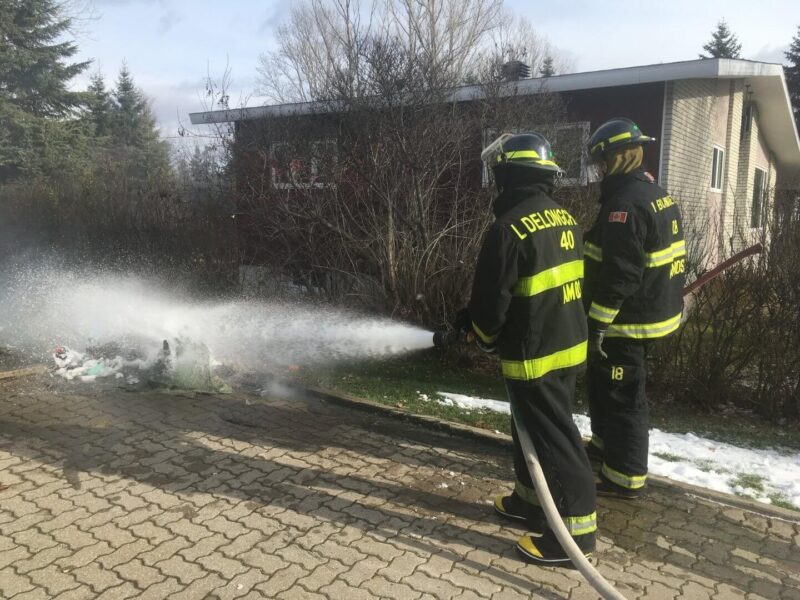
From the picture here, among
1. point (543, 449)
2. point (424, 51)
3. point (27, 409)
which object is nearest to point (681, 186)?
point (424, 51)

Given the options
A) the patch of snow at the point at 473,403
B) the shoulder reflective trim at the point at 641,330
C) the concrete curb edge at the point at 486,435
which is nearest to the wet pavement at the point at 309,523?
the concrete curb edge at the point at 486,435

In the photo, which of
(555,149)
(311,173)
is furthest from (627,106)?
(311,173)

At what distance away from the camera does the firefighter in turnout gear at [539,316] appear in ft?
9.84

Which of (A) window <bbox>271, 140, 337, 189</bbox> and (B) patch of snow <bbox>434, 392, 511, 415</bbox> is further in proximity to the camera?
(A) window <bbox>271, 140, 337, 189</bbox>

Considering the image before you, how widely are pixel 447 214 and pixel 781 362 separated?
4116 millimetres

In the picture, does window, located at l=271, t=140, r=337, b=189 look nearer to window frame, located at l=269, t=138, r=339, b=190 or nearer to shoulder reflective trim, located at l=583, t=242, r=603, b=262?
window frame, located at l=269, t=138, r=339, b=190

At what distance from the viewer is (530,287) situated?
3.00 metres

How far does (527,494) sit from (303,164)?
671 centimetres

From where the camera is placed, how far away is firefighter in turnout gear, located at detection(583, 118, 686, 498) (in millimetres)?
3498

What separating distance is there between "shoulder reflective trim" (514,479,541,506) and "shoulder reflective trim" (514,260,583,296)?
1.20m

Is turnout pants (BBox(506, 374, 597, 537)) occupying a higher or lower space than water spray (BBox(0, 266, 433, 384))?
higher

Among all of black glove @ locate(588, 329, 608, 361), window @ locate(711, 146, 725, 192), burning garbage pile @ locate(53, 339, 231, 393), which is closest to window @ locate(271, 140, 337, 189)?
burning garbage pile @ locate(53, 339, 231, 393)

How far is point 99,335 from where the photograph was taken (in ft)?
25.3

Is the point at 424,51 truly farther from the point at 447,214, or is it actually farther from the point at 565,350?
the point at 565,350
